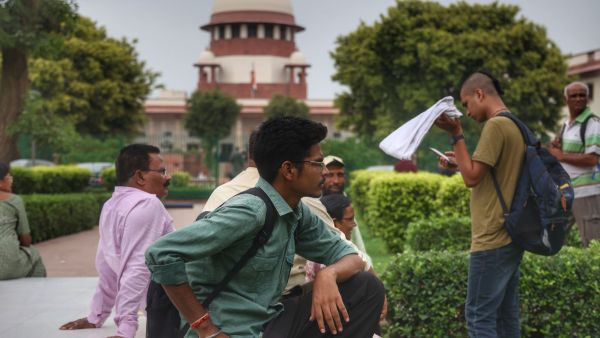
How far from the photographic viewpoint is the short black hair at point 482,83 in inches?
197

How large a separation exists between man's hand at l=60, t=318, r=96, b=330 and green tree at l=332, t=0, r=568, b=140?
27.0 meters

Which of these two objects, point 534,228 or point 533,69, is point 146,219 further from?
point 533,69

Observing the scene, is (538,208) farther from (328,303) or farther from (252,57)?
(252,57)

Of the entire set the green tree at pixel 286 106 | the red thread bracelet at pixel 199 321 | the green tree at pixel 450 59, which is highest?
the green tree at pixel 450 59

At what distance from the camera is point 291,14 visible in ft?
214

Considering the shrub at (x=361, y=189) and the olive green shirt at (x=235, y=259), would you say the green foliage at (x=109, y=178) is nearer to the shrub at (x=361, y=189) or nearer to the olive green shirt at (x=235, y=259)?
the shrub at (x=361, y=189)

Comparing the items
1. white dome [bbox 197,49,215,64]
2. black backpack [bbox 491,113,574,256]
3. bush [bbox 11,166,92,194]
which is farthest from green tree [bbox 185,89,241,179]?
black backpack [bbox 491,113,574,256]

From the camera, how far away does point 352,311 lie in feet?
12.4

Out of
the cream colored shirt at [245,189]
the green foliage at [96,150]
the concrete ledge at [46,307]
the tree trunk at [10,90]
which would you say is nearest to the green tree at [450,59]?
the green foliage at [96,150]

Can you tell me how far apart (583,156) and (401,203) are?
5804 millimetres

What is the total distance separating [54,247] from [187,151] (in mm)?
23330

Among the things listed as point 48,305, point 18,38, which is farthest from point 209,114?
point 48,305

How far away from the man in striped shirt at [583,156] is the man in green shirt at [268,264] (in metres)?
4.01

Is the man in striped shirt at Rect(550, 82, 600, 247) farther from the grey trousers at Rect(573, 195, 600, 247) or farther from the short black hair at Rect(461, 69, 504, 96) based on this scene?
the short black hair at Rect(461, 69, 504, 96)
